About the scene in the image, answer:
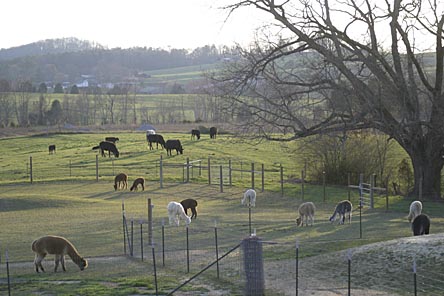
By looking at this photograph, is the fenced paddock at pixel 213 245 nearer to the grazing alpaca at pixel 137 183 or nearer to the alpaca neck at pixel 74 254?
the alpaca neck at pixel 74 254

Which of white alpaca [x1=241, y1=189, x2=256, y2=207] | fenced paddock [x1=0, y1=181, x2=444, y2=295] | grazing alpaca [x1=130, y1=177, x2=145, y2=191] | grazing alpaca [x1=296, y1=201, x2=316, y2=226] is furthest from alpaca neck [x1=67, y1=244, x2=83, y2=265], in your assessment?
grazing alpaca [x1=130, y1=177, x2=145, y2=191]

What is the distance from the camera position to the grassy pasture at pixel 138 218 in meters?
16.6

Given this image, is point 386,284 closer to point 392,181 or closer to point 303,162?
point 392,181

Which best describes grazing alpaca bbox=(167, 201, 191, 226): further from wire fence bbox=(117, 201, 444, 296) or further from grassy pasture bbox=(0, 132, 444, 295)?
wire fence bbox=(117, 201, 444, 296)

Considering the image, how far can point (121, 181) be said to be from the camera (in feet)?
137

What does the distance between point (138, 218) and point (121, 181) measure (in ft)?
43.9

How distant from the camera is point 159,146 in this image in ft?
209

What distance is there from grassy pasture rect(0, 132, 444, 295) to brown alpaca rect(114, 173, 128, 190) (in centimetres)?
60

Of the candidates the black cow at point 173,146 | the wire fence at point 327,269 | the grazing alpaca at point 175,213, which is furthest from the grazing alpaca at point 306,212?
the black cow at point 173,146

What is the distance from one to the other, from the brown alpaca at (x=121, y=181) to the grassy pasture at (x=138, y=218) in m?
0.60

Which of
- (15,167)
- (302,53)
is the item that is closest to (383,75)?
(302,53)

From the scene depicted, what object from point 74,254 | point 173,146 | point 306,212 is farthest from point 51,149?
point 74,254

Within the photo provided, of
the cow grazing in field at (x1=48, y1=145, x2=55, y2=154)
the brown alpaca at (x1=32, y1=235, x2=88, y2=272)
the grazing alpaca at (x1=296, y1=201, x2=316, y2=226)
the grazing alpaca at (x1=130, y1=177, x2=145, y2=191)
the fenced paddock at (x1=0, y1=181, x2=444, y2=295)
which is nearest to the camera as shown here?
the fenced paddock at (x1=0, y1=181, x2=444, y2=295)

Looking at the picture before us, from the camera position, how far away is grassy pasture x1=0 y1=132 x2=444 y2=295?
16.6 metres
